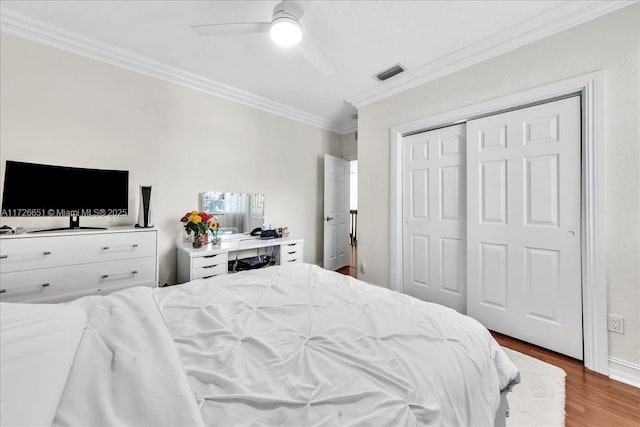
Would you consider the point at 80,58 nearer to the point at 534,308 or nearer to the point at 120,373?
the point at 120,373

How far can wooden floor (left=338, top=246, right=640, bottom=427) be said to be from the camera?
1392 millimetres

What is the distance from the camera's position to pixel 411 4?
6.16ft

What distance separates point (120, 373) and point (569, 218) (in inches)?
109

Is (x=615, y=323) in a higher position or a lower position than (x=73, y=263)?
lower

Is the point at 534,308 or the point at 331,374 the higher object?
the point at 331,374

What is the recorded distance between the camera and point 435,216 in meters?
2.80

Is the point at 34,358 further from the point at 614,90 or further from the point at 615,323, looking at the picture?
the point at 614,90

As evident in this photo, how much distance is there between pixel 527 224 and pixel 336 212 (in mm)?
2735

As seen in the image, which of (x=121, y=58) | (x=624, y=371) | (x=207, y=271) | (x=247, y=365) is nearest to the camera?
(x=247, y=365)

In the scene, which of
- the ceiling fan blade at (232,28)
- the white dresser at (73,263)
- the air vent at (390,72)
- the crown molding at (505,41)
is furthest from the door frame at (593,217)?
the white dresser at (73,263)

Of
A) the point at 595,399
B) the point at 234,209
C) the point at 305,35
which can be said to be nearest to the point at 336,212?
the point at 234,209

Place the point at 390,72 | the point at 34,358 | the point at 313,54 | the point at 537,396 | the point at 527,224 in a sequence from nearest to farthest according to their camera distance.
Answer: the point at 34,358 → the point at 537,396 → the point at 313,54 → the point at 527,224 → the point at 390,72

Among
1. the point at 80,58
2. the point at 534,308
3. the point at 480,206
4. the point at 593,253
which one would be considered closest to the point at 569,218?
the point at 593,253

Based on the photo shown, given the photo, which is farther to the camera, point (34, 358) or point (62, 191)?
point (62, 191)
